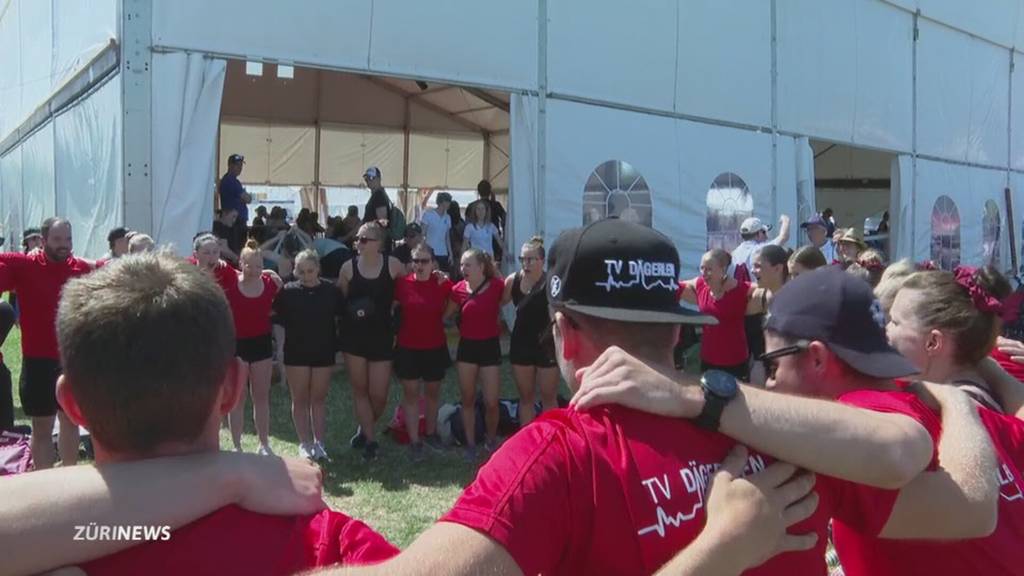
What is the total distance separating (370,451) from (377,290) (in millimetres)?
1294

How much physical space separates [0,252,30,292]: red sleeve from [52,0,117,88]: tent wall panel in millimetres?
3055

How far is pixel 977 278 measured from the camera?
2.52 meters

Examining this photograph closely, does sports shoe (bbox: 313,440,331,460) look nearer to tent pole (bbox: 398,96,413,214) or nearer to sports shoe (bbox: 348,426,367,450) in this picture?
sports shoe (bbox: 348,426,367,450)

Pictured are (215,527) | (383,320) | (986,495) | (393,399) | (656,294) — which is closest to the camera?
(215,527)

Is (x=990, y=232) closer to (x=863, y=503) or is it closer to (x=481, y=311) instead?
(x=481, y=311)

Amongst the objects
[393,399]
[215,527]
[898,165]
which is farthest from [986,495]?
[898,165]

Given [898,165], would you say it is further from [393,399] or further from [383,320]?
[383,320]

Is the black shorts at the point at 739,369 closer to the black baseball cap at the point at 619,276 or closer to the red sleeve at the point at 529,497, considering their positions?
the black baseball cap at the point at 619,276

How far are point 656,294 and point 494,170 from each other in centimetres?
1842

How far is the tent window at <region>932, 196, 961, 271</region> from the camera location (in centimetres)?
1702

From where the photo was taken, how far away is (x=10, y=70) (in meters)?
16.2

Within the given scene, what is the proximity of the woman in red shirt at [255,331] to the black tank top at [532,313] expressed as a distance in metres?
1.98

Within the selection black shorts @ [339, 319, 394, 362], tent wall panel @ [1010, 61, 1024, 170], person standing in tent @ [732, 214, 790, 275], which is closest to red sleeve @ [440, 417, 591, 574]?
black shorts @ [339, 319, 394, 362]

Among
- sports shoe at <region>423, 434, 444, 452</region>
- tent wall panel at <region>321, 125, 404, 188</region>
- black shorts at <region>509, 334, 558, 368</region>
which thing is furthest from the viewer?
tent wall panel at <region>321, 125, 404, 188</region>
